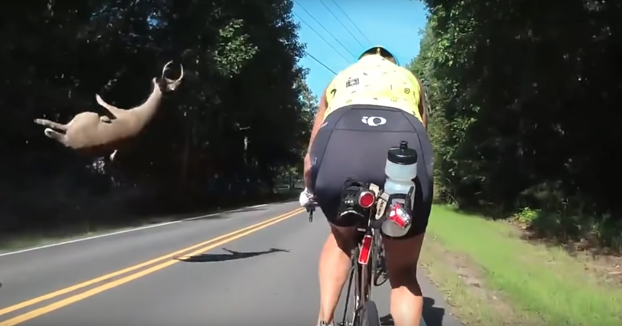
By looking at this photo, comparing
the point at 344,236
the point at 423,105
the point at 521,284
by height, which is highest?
the point at 423,105

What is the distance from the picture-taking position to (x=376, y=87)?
11.9ft

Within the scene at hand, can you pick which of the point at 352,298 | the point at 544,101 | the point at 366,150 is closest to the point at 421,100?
the point at 366,150

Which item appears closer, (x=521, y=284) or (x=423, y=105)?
(x=423, y=105)

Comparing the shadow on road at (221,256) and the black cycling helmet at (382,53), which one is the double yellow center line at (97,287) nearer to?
the shadow on road at (221,256)

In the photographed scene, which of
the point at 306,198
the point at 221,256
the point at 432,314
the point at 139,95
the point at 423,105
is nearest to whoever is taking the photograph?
the point at 423,105

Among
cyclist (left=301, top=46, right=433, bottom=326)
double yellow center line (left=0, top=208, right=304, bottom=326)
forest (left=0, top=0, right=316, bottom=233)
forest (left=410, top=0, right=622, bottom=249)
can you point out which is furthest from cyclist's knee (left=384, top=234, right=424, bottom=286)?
forest (left=410, top=0, right=622, bottom=249)

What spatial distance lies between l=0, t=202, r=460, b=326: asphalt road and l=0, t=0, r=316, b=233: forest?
2.27 m

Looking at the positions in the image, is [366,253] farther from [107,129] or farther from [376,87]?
[107,129]

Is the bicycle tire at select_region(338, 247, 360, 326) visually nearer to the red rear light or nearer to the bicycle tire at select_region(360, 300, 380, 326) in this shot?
the bicycle tire at select_region(360, 300, 380, 326)

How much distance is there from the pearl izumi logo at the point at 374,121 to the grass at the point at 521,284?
3950 mm

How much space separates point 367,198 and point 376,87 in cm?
58

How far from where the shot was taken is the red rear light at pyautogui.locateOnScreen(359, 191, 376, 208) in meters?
3.38

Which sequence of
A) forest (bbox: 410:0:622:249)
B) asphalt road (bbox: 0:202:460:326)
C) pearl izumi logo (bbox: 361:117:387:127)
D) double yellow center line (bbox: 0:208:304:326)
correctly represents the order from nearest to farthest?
pearl izumi logo (bbox: 361:117:387:127) < asphalt road (bbox: 0:202:460:326) < double yellow center line (bbox: 0:208:304:326) < forest (bbox: 410:0:622:249)

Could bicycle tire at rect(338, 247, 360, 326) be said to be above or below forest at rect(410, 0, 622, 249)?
below
